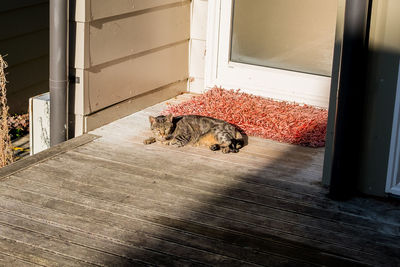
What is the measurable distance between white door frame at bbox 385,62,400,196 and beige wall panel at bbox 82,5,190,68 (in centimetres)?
242

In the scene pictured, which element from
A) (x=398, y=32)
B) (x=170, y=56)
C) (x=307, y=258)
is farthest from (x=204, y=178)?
(x=170, y=56)

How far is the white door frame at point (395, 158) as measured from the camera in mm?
4012

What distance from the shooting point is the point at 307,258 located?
133 inches

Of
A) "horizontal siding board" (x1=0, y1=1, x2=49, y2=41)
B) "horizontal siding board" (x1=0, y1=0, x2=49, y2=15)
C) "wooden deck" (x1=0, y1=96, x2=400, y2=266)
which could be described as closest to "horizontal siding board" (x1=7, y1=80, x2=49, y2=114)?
"horizontal siding board" (x1=0, y1=1, x2=49, y2=41)

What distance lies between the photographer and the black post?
3.84 meters

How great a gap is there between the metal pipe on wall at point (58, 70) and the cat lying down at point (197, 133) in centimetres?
69

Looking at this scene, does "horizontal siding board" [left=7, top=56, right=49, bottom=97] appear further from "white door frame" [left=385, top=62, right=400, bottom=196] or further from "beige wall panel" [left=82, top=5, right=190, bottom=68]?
"white door frame" [left=385, top=62, right=400, bottom=196]

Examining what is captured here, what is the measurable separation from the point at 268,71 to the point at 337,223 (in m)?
2.49

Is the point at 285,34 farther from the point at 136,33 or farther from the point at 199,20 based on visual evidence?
the point at 136,33

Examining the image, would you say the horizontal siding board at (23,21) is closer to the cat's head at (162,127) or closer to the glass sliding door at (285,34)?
the glass sliding door at (285,34)

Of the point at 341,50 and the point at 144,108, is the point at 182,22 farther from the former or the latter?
the point at 341,50

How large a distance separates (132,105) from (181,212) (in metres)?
Result: 2.12

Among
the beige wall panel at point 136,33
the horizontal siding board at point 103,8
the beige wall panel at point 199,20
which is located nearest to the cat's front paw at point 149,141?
the beige wall panel at point 136,33

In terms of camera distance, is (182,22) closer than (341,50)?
No
